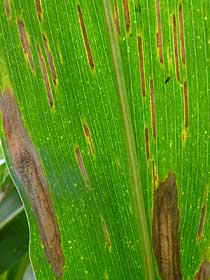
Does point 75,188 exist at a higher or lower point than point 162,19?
lower

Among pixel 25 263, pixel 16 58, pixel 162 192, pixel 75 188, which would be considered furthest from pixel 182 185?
pixel 25 263

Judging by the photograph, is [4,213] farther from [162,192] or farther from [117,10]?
[117,10]

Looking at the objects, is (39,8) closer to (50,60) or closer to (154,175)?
(50,60)

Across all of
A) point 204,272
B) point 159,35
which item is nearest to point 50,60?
point 159,35

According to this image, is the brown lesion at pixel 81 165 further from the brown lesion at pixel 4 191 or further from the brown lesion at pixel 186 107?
the brown lesion at pixel 4 191

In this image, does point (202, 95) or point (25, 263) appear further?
point (25, 263)

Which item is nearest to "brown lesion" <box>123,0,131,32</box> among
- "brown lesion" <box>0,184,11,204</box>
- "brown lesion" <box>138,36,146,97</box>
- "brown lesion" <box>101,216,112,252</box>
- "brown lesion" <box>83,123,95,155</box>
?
"brown lesion" <box>138,36,146,97</box>

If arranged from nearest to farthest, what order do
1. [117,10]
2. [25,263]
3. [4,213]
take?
[117,10]
[4,213]
[25,263]

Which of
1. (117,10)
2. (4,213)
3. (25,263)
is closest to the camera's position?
(117,10)
